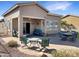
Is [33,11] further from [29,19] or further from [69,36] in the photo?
[69,36]

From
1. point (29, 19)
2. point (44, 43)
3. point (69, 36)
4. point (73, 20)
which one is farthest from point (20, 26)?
point (73, 20)

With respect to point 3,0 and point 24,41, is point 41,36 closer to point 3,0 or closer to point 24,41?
point 24,41

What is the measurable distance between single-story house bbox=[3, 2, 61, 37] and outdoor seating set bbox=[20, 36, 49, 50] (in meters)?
0.24

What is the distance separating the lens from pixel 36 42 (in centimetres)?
717

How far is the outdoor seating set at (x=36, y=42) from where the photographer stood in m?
7.12

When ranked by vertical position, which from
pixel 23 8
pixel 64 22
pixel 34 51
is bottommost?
pixel 34 51

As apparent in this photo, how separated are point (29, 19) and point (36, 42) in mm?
794

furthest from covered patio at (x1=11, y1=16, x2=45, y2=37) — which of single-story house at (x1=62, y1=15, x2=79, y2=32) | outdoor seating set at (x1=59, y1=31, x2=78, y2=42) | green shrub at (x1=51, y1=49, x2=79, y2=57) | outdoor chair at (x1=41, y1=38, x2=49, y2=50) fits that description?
green shrub at (x1=51, y1=49, x2=79, y2=57)

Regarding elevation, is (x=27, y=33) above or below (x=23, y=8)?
below

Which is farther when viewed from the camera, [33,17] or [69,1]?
[33,17]

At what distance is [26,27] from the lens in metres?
7.34

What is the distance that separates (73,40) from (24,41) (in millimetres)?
1595

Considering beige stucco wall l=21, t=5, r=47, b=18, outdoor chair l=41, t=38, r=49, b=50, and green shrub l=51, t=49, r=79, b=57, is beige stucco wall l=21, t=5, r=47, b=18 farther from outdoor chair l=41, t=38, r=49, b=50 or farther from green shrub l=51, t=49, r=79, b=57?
green shrub l=51, t=49, r=79, b=57

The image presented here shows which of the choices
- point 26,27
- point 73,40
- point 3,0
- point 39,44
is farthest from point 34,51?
point 3,0
